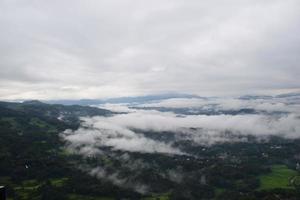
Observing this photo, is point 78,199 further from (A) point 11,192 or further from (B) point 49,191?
(A) point 11,192

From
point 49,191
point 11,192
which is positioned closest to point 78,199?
point 49,191

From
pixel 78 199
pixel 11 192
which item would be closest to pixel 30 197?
pixel 11 192

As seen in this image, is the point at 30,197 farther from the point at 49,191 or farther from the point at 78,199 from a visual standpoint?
the point at 78,199

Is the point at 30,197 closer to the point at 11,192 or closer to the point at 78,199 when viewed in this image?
the point at 11,192
